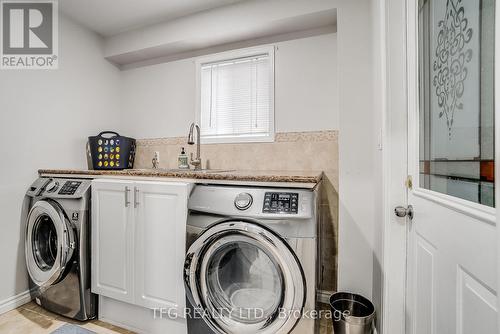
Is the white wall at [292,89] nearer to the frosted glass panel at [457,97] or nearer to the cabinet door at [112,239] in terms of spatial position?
the frosted glass panel at [457,97]

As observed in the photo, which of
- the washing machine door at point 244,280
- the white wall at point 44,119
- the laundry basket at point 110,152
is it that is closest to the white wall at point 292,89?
the laundry basket at point 110,152

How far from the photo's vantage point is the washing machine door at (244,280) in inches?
48.4

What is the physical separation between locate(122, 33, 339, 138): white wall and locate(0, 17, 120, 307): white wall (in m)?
0.64

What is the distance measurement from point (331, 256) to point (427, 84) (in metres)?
1.45

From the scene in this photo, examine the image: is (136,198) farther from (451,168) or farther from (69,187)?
(451,168)

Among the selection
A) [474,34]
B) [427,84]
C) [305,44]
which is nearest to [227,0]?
[305,44]

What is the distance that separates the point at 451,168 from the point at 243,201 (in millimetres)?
896

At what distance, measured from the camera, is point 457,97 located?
0.82 metres

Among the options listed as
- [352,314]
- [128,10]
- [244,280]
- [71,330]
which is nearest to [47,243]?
[71,330]

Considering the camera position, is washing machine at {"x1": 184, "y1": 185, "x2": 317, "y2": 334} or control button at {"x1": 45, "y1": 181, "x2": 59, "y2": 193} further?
control button at {"x1": 45, "y1": 181, "x2": 59, "y2": 193}

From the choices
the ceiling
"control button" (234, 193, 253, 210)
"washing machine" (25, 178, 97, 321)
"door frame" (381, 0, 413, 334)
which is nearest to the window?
the ceiling

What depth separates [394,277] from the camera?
1233 mm

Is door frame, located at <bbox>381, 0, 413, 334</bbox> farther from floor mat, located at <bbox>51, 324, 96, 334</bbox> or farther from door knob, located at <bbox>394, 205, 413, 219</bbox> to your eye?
floor mat, located at <bbox>51, 324, 96, 334</bbox>

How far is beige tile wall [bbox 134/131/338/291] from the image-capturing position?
201 centimetres
